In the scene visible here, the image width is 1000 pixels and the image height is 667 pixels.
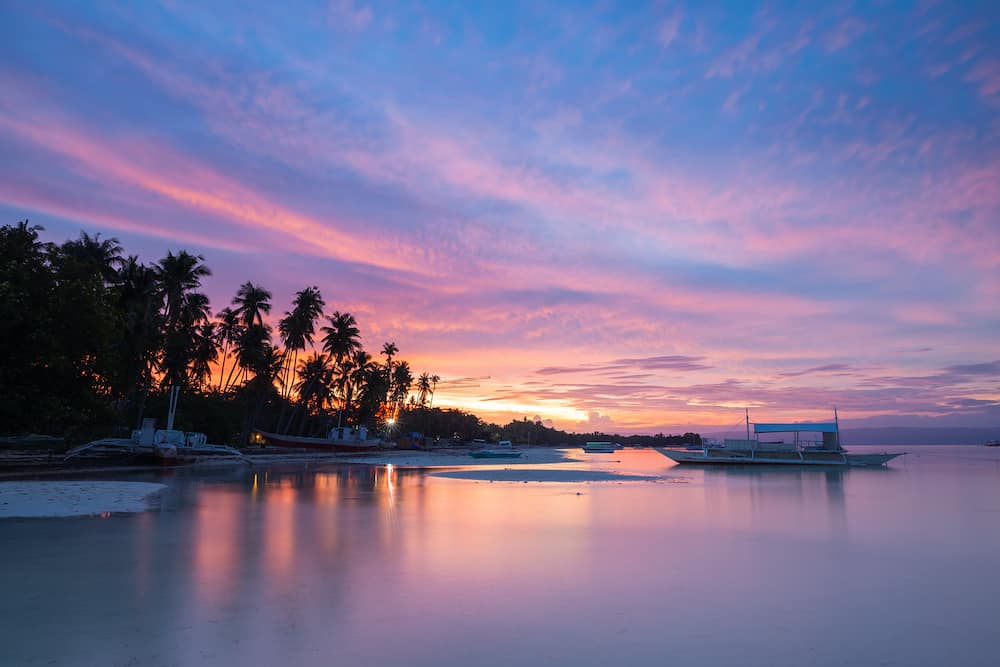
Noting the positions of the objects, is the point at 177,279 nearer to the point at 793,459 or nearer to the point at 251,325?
the point at 251,325

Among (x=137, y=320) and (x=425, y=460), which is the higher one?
(x=137, y=320)

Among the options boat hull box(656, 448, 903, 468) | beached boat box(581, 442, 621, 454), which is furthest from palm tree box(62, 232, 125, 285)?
beached boat box(581, 442, 621, 454)

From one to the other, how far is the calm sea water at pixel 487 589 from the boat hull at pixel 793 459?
151ft

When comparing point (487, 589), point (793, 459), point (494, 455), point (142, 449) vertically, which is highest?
point (793, 459)

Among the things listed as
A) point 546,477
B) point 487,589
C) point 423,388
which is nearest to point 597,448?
point 423,388

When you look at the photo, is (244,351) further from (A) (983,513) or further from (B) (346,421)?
(A) (983,513)

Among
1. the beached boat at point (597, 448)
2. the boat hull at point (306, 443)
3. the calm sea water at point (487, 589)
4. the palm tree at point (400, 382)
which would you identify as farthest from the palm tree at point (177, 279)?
the beached boat at point (597, 448)

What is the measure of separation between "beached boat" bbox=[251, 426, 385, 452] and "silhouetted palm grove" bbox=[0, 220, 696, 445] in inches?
123

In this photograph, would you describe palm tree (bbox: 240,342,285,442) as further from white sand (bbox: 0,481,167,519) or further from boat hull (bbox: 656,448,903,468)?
boat hull (bbox: 656,448,903,468)

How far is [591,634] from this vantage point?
8.37 meters

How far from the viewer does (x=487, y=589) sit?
1084 centimetres

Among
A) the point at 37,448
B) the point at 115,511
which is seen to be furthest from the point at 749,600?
the point at 37,448

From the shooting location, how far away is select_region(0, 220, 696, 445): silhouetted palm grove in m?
25.5

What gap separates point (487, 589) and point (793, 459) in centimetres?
6325
